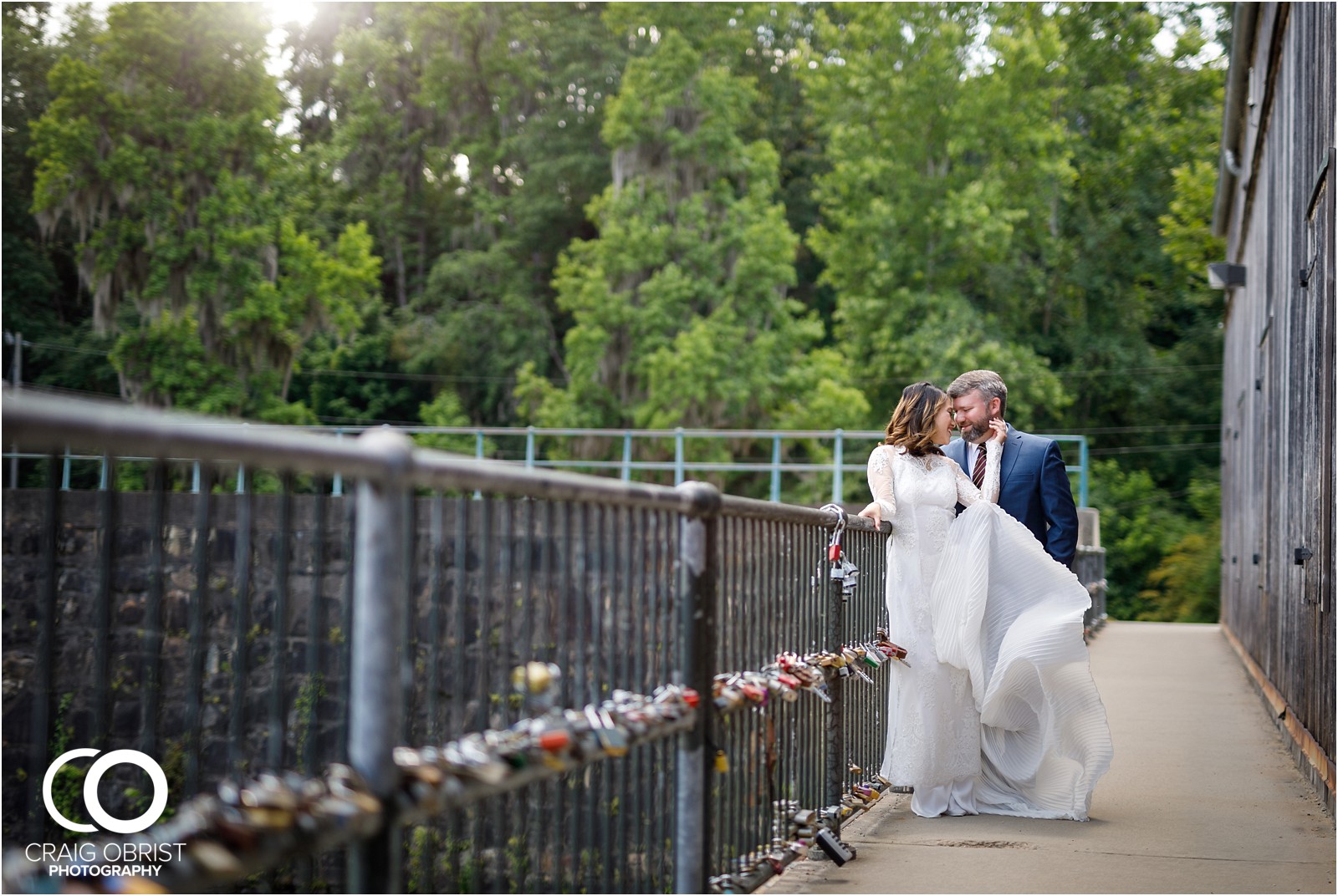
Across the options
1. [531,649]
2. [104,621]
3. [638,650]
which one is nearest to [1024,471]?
[638,650]

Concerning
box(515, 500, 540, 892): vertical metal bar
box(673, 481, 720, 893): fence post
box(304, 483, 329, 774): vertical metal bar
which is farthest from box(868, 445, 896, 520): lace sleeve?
box(304, 483, 329, 774): vertical metal bar

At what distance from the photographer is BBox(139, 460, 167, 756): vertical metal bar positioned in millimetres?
2211

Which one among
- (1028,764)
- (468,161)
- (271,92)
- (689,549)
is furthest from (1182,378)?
(689,549)

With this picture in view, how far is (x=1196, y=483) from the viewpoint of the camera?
3631 centimetres

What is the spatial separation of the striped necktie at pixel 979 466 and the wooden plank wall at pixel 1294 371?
155cm

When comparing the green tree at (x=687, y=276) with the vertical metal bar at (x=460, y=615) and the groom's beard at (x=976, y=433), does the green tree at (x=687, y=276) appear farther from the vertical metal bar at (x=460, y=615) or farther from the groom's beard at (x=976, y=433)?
the vertical metal bar at (x=460, y=615)

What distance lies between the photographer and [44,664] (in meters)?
2.19

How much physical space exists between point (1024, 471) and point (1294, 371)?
2783 mm

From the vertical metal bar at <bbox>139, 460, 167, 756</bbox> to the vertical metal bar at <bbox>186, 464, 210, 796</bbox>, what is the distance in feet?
0.18

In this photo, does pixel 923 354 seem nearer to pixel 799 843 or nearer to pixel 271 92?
pixel 271 92

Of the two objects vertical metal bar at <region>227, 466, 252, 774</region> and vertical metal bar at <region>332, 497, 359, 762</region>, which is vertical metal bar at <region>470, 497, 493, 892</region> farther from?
vertical metal bar at <region>227, 466, 252, 774</region>

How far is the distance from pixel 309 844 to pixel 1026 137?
116 ft

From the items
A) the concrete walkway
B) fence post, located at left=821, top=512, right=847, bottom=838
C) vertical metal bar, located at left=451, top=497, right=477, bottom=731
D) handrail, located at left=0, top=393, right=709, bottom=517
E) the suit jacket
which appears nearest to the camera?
handrail, located at left=0, top=393, right=709, bottom=517

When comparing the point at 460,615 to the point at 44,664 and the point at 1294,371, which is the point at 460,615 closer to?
the point at 44,664
